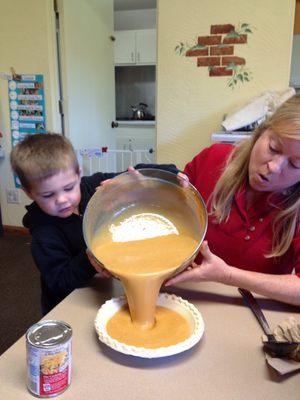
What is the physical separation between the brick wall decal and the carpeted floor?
1.88 m

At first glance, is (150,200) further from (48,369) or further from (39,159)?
(48,369)

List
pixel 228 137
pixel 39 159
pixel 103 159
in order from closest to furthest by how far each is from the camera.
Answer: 1. pixel 39 159
2. pixel 228 137
3. pixel 103 159

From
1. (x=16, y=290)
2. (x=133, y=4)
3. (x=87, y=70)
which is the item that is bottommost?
(x=16, y=290)

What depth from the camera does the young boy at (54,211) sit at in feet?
3.06

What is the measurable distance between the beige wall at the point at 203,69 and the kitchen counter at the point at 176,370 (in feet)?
6.38

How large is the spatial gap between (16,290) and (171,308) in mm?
1875

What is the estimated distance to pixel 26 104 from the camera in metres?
3.01

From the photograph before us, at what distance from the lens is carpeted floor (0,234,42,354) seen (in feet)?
6.48

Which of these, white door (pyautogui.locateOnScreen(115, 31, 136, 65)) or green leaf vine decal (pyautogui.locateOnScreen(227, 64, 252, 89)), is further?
white door (pyautogui.locateOnScreen(115, 31, 136, 65))

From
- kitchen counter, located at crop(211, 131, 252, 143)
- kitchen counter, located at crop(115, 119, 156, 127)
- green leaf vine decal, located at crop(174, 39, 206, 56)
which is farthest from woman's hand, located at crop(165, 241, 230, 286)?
kitchen counter, located at crop(115, 119, 156, 127)

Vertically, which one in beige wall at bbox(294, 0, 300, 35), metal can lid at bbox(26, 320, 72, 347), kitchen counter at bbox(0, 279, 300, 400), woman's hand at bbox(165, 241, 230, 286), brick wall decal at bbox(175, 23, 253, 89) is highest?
beige wall at bbox(294, 0, 300, 35)

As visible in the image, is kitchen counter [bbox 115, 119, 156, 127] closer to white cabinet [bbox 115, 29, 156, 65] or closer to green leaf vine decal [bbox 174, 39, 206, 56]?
white cabinet [bbox 115, 29, 156, 65]

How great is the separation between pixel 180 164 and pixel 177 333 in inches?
79.9

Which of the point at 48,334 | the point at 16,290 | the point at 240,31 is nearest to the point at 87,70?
the point at 240,31
